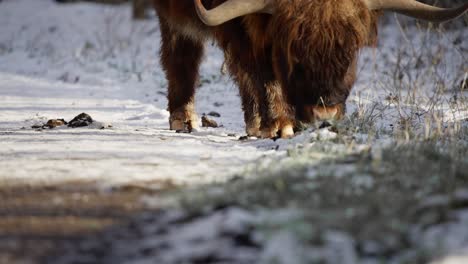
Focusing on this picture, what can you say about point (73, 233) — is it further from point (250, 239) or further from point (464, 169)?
point (464, 169)

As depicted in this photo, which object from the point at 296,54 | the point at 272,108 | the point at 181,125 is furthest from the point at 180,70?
the point at 296,54

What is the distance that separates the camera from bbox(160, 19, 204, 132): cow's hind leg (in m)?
6.66

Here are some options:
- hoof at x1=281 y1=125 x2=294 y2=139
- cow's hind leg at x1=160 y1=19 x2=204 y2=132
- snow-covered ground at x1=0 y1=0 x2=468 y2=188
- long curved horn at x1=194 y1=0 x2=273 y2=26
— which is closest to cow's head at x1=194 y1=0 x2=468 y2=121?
long curved horn at x1=194 y1=0 x2=273 y2=26

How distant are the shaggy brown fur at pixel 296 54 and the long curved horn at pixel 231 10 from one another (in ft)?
0.33

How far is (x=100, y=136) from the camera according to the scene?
510cm

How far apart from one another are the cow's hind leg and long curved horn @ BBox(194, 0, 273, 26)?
5.68 ft

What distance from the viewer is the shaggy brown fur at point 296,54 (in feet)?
15.8

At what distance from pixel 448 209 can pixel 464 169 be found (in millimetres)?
683

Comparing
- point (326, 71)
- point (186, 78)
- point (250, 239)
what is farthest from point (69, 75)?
point (250, 239)

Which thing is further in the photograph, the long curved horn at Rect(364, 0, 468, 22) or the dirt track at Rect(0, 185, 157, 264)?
the long curved horn at Rect(364, 0, 468, 22)

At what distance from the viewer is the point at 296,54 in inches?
191

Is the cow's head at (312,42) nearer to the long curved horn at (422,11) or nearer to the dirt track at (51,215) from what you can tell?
the long curved horn at (422,11)

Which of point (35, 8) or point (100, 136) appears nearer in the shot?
point (100, 136)

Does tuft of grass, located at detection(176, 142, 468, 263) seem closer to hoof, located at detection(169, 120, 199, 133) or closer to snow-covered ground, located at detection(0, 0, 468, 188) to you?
snow-covered ground, located at detection(0, 0, 468, 188)
